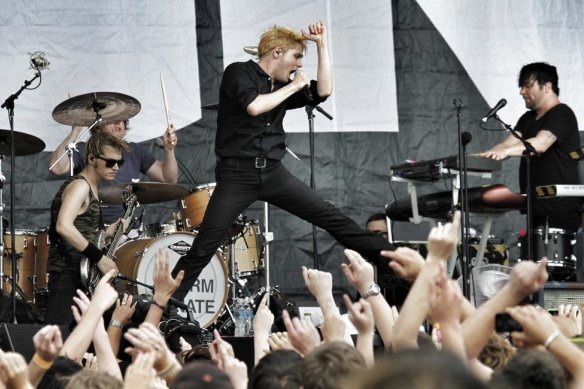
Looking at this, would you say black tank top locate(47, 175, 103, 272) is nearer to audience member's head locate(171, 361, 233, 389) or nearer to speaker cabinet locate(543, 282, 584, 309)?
speaker cabinet locate(543, 282, 584, 309)

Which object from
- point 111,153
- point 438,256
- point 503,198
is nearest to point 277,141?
point 111,153

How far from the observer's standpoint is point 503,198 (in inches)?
312

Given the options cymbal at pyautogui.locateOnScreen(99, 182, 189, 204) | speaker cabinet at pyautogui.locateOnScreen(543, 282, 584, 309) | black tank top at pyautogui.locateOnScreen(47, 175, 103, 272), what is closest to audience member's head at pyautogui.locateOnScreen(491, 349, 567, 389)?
speaker cabinet at pyautogui.locateOnScreen(543, 282, 584, 309)

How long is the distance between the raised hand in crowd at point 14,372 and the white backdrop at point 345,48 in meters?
6.35

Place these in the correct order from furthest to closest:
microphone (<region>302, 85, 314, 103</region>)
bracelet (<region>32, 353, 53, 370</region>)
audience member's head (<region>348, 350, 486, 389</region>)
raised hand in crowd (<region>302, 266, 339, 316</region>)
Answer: microphone (<region>302, 85, 314, 103</region>), raised hand in crowd (<region>302, 266, 339, 316</region>), bracelet (<region>32, 353, 53, 370</region>), audience member's head (<region>348, 350, 486, 389</region>)

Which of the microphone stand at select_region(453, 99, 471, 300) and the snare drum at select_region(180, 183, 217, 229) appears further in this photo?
the snare drum at select_region(180, 183, 217, 229)

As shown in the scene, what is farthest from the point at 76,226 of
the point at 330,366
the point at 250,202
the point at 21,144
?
the point at 330,366

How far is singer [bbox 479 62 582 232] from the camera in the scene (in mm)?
8039

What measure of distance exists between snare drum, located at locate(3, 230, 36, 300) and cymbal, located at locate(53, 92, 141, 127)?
100cm

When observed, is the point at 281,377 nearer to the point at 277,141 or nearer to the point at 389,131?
the point at 277,141

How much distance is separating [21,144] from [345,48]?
293 centimetres

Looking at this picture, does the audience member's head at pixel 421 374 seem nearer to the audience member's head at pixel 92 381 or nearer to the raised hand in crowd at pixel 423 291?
the audience member's head at pixel 92 381

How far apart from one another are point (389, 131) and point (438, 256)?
6.16m

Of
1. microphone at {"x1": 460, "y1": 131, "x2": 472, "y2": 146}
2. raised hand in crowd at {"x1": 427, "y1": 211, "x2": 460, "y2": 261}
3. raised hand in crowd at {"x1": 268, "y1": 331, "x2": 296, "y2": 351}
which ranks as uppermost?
microphone at {"x1": 460, "y1": 131, "x2": 472, "y2": 146}
